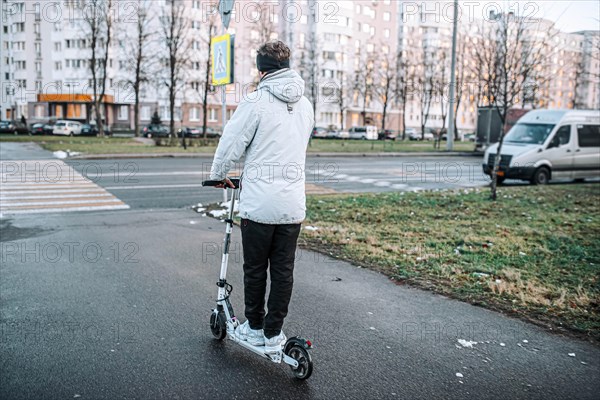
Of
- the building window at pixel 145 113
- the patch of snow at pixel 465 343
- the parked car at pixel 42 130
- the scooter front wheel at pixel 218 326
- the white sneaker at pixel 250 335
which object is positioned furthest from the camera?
the building window at pixel 145 113

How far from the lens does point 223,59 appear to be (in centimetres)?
1169

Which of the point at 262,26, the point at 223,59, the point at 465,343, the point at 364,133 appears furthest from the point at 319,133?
the point at 465,343

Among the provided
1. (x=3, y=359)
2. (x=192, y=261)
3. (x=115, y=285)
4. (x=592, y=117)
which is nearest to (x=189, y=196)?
(x=192, y=261)

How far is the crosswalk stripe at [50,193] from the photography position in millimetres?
11242

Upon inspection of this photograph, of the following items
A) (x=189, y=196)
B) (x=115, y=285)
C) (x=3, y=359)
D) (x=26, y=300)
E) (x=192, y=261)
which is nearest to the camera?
(x=3, y=359)

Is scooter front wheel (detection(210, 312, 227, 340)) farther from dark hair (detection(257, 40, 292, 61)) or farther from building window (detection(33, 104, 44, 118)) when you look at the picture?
building window (detection(33, 104, 44, 118))

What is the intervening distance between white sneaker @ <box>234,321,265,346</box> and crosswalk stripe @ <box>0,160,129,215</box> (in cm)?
804

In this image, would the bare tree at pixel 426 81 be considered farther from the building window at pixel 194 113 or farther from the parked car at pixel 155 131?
the building window at pixel 194 113

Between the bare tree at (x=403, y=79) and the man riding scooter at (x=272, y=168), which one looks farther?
the bare tree at (x=403, y=79)

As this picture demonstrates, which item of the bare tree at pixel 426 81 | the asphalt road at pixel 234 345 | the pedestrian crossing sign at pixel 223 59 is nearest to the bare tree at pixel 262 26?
the bare tree at pixel 426 81

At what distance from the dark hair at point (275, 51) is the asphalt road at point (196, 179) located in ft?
28.1

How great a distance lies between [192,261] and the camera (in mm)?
7027

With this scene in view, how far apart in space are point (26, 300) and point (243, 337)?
8.60 feet

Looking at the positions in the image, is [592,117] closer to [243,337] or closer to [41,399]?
[243,337]
